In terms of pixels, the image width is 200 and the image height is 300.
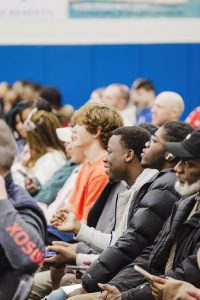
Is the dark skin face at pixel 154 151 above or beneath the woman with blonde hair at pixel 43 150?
above

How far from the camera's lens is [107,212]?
671 cm

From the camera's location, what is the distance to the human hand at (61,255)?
6418 mm

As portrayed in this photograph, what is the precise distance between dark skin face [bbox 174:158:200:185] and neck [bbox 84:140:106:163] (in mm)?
2160

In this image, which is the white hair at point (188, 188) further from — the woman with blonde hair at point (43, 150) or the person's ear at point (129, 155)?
the woman with blonde hair at point (43, 150)

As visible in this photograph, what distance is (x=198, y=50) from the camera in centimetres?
1541

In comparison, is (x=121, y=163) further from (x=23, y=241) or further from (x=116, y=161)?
(x=23, y=241)

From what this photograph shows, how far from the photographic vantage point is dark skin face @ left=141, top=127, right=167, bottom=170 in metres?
6.10

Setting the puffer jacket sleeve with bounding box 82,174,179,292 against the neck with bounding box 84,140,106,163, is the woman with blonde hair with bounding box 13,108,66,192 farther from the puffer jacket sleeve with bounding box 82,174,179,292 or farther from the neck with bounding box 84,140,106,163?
the puffer jacket sleeve with bounding box 82,174,179,292

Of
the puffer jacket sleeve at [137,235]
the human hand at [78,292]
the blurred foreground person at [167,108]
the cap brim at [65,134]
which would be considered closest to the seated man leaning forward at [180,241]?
the puffer jacket sleeve at [137,235]

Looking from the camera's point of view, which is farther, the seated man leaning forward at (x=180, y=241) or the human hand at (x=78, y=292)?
the human hand at (x=78, y=292)

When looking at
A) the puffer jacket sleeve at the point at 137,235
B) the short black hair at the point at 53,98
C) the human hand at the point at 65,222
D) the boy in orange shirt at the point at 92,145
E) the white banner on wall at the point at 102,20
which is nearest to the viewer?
the puffer jacket sleeve at the point at 137,235

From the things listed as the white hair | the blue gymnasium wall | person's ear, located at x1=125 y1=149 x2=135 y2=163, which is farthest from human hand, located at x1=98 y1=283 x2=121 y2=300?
the blue gymnasium wall

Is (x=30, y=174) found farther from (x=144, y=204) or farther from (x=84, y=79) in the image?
(x=84, y=79)

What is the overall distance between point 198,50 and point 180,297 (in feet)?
35.3
